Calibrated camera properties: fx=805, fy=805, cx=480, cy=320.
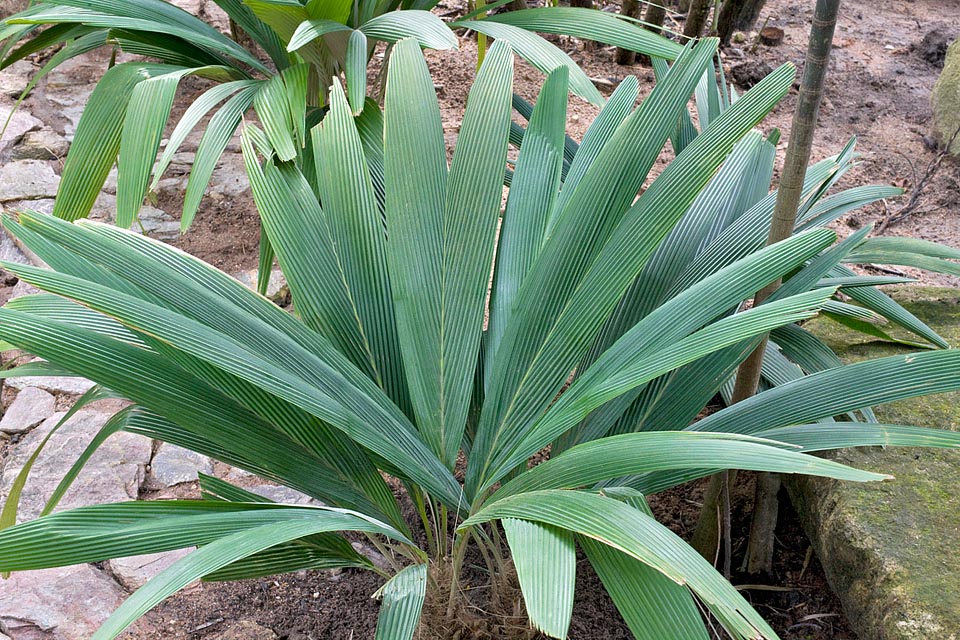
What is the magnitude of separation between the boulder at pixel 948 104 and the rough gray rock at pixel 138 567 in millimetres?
2799

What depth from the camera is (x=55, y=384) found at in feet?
6.68

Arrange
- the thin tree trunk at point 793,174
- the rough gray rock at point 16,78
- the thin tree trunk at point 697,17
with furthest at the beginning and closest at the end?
1. the rough gray rock at point 16,78
2. the thin tree trunk at point 697,17
3. the thin tree trunk at point 793,174

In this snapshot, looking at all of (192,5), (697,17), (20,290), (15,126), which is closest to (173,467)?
(20,290)

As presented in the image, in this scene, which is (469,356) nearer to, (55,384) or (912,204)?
(55,384)

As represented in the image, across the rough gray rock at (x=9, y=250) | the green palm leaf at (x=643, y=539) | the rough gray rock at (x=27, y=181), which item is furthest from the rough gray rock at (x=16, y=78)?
the green palm leaf at (x=643, y=539)

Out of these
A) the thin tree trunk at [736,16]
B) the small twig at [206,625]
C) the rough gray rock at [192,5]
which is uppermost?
the rough gray rock at [192,5]

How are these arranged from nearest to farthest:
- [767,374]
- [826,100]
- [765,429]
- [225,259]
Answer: [765,429] → [767,374] → [225,259] → [826,100]

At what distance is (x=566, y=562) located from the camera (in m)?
0.78

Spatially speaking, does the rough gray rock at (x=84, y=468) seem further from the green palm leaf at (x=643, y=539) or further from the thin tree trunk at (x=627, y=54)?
the thin tree trunk at (x=627, y=54)

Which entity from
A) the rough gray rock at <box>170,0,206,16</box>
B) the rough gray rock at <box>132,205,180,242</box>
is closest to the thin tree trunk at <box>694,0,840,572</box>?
the rough gray rock at <box>132,205,180,242</box>

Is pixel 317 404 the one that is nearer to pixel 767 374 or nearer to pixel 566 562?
pixel 566 562

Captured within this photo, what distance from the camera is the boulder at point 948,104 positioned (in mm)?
2846

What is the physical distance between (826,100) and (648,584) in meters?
2.98

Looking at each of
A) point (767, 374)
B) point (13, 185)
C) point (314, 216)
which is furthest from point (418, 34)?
point (13, 185)
